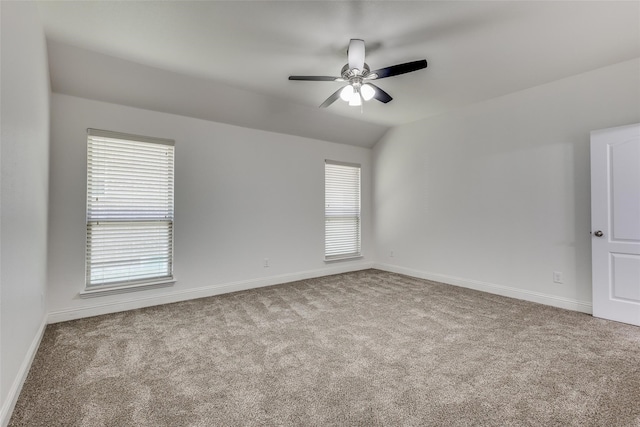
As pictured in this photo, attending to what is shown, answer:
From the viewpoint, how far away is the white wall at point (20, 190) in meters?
1.53

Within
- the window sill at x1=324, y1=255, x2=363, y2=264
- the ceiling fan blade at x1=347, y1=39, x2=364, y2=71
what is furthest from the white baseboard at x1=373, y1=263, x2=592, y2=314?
the ceiling fan blade at x1=347, y1=39, x2=364, y2=71

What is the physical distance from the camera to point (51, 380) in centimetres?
196

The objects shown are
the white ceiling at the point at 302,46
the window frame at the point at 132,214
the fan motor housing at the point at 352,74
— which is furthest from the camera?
the window frame at the point at 132,214

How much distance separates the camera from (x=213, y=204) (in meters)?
4.00

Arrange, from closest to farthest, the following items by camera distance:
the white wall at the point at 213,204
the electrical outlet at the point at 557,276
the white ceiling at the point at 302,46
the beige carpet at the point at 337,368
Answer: the beige carpet at the point at 337,368, the white ceiling at the point at 302,46, the white wall at the point at 213,204, the electrical outlet at the point at 557,276

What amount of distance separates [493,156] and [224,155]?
381 centimetres

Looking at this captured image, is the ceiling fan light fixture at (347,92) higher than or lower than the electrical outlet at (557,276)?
higher

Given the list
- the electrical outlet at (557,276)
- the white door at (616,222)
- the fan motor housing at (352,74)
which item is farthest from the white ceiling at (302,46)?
the electrical outlet at (557,276)

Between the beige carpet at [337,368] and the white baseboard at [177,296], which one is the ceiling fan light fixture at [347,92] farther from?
the white baseboard at [177,296]

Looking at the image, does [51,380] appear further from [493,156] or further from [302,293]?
[493,156]

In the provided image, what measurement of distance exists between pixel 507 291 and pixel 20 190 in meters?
5.02

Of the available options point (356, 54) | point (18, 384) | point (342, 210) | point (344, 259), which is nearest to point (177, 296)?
point (18, 384)

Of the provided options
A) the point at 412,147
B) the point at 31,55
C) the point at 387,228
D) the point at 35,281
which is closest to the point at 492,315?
the point at 387,228

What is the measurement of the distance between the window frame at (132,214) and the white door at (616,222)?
4917mm
